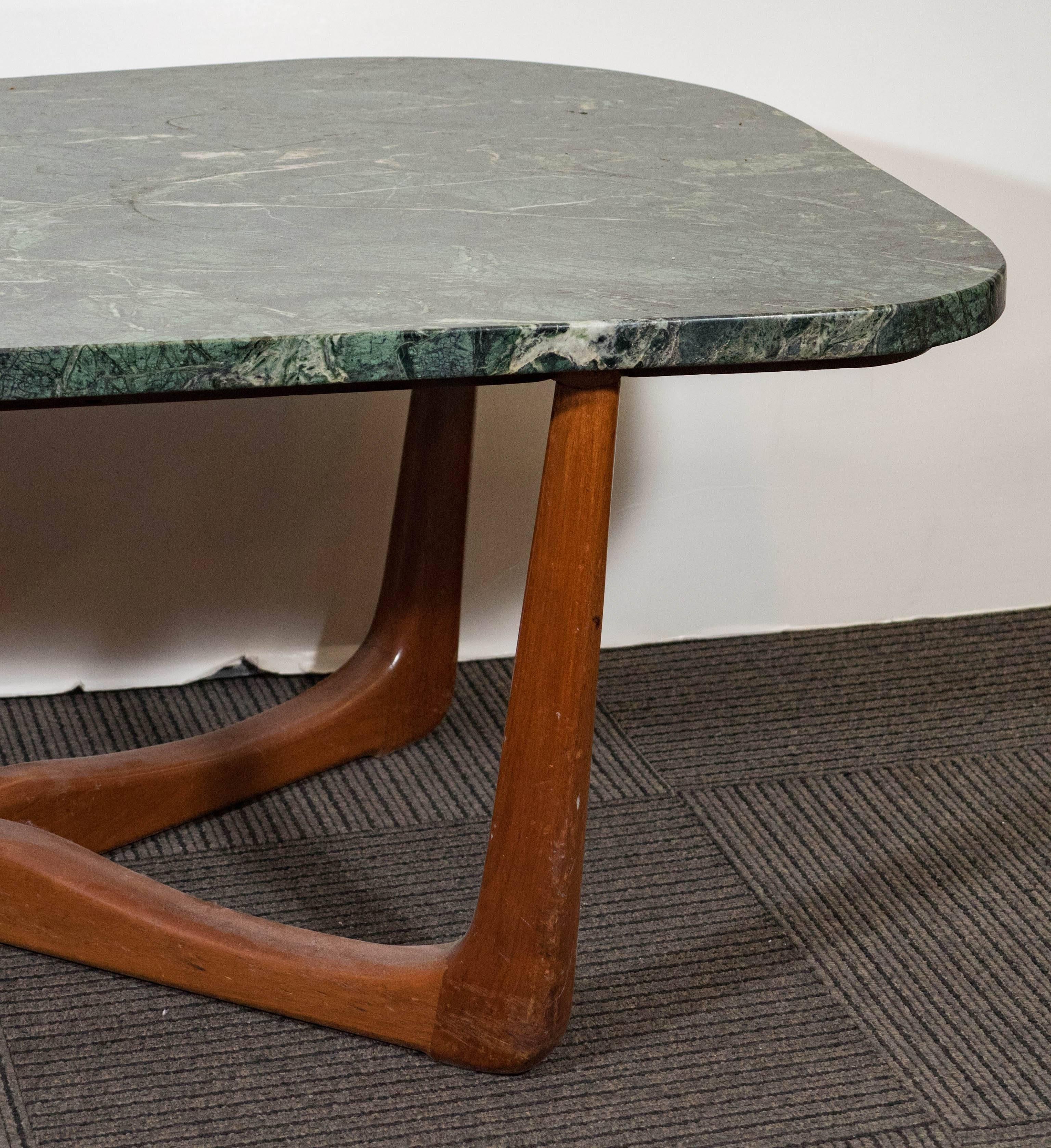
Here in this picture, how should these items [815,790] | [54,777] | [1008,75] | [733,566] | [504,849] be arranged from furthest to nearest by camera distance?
[733,566] < [1008,75] < [815,790] < [54,777] < [504,849]

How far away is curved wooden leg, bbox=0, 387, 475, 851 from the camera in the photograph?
133cm

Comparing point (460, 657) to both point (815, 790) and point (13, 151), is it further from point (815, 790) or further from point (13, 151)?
point (13, 151)

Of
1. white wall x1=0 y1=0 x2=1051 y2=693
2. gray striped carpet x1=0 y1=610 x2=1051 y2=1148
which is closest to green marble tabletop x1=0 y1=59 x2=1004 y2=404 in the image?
white wall x1=0 y1=0 x2=1051 y2=693

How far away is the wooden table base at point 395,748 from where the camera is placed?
0.98 meters

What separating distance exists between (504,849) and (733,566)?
89cm

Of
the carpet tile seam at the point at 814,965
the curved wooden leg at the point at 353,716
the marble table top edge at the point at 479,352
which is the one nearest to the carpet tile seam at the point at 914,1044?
the carpet tile seam at the point at 814,965

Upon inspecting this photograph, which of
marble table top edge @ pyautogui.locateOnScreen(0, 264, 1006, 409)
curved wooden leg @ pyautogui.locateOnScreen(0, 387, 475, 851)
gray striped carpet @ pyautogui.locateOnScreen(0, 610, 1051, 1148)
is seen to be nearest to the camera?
marble table top edge @ pyautogui.locateOnScreen(0, 264, 1006, 409)

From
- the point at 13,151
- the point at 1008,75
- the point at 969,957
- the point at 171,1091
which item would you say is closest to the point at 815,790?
the point at 969,957

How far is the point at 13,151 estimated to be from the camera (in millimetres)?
1070

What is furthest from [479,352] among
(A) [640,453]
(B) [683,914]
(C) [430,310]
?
(A) [640,453]

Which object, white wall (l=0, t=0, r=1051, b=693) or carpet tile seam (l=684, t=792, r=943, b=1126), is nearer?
carpet tile seam (l=684, t=792, r=943, b=1126)

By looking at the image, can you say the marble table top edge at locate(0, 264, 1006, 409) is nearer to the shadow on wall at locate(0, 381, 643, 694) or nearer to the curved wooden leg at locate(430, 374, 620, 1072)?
the curved wooden leg at locate(430, 374, 620, 1072)

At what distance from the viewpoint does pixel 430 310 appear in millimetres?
788

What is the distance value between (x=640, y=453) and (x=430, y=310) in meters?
0.97
